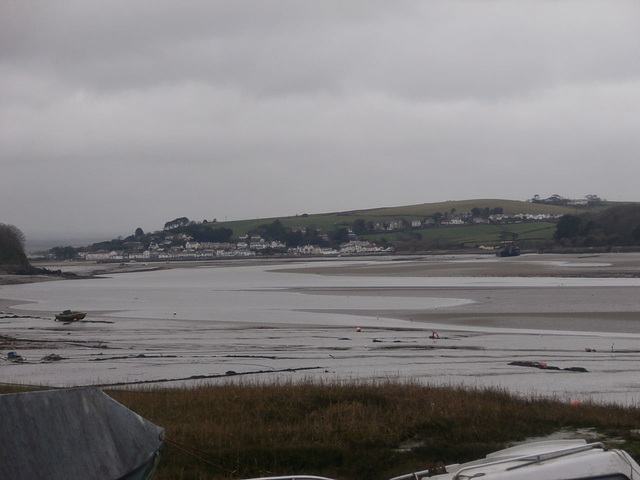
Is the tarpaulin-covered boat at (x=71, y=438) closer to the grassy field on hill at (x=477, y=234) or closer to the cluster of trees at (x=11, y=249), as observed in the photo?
the cluster of trees at (x=11, y=249)

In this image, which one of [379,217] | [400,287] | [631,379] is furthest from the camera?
[379,217]

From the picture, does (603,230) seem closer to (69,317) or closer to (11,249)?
(11,249)

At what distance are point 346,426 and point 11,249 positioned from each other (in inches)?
3953

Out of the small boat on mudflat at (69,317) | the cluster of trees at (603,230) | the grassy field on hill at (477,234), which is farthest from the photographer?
the grassy field on hill at (477,234)

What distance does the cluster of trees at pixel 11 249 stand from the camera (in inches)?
3839

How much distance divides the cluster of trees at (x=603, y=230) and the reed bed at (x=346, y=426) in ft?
343

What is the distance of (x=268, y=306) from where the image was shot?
1614 inches

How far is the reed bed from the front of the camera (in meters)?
8.38

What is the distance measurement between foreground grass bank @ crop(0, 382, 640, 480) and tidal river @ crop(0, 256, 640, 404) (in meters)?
3.77

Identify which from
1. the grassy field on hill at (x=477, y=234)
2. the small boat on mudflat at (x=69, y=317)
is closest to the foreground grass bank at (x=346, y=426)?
the small boat on mudflat at (x=69, y=317)

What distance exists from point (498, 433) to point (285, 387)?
14.4 ft

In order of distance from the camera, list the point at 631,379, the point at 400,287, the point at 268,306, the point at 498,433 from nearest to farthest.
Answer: the point at 498,433, the point at 631,379, the point at 268,306, the point at 400,287

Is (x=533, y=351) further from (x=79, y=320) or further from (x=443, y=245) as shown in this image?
(x=443, y=245)

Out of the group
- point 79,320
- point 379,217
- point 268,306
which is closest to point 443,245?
point 379,217
